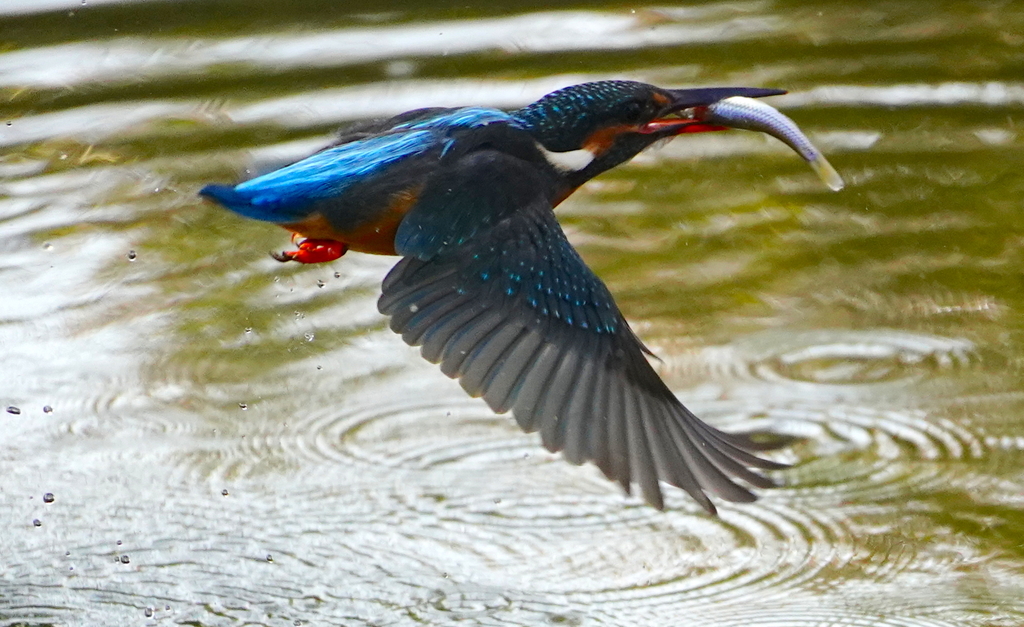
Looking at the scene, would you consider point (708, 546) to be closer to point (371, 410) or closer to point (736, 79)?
point (371, 410)

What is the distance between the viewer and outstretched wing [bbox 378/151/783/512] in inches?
117

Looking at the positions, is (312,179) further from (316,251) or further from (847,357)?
(847,357)

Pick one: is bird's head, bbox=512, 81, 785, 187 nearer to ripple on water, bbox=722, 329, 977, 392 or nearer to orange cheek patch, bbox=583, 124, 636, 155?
orange cheek patch, bbox=583, 124, 636, 155

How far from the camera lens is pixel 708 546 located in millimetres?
3578

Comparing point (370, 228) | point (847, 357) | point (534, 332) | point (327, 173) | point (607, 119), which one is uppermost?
point (607, 119)

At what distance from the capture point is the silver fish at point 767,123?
3.17m

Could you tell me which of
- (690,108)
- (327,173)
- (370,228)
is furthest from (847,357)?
(327,173)

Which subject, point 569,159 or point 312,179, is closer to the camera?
point 312,179

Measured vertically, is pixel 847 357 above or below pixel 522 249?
below

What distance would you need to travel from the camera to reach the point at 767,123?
3.20 meters

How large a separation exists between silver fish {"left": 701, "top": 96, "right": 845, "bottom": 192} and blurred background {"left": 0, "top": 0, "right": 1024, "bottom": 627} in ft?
3.04

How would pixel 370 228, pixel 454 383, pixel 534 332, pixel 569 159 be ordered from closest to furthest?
pixel 534 332, pixel 370 228, pixel 569 159, pixel 454 383

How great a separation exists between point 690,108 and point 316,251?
875 mm

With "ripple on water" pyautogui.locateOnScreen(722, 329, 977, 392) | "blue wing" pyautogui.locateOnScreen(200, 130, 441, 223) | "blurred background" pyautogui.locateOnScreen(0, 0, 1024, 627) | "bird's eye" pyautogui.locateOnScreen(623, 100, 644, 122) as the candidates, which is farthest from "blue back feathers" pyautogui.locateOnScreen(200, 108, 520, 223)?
"ripple on water" pyautogui.locateOnScreen(722, 329, 977, 392)
